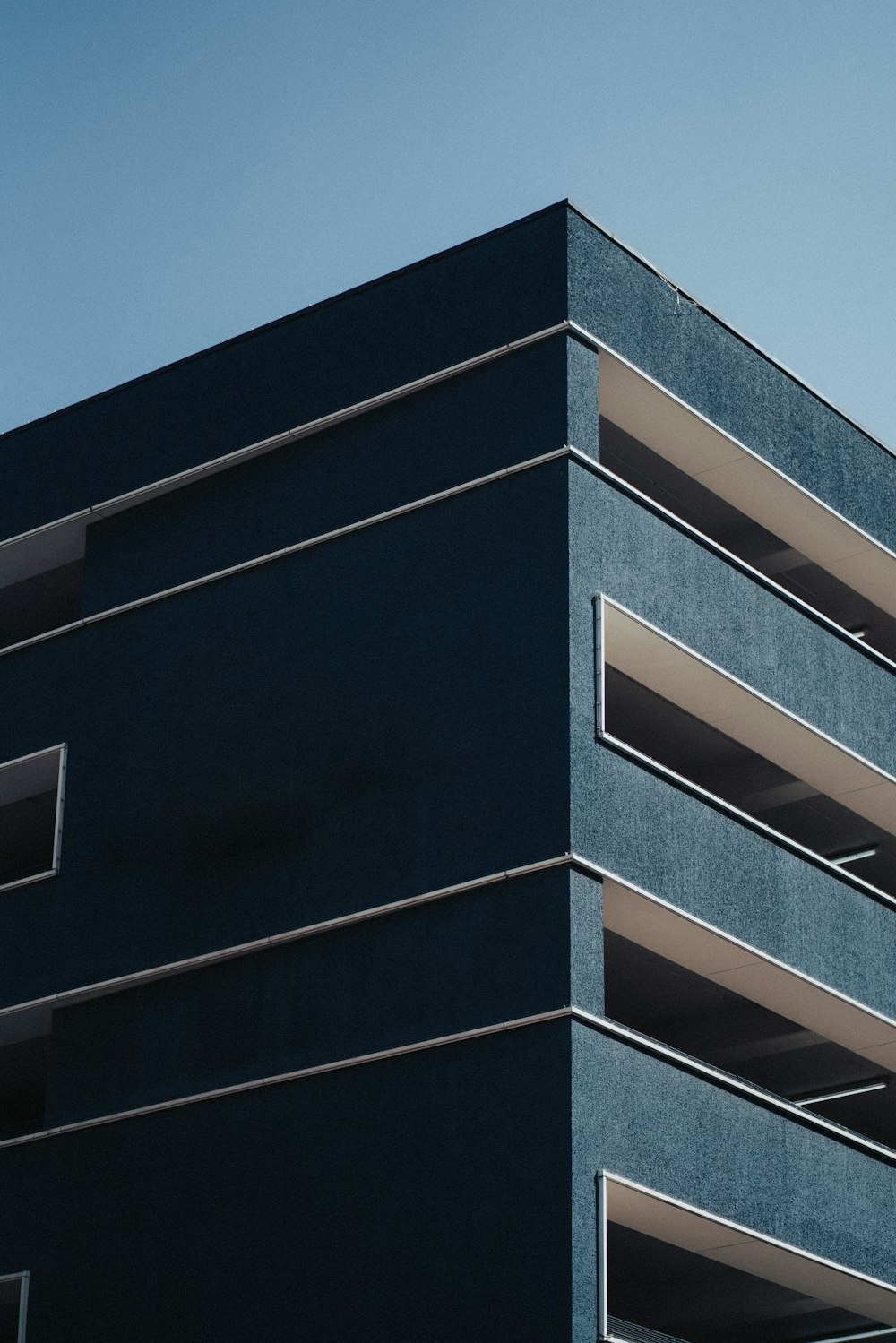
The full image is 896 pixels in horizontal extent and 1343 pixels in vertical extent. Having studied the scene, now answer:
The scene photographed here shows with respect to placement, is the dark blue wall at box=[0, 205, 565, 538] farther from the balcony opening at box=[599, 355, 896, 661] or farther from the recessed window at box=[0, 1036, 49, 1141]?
the recessed window at box=[0, 1036, 49, 1141]

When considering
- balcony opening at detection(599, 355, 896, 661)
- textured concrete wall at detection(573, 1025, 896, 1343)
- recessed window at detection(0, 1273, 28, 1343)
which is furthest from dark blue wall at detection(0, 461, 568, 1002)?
recessed window at detection(0, 1273, 28, 1343)

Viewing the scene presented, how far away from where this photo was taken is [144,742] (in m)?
25.2

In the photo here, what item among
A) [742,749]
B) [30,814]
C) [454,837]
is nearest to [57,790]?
[30,814]

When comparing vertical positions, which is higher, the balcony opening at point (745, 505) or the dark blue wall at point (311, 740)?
the balcony opening at point (745, 505)

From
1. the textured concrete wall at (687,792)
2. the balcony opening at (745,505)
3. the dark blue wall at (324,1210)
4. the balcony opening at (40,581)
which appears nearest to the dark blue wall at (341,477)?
the balcony opening at (40,581)

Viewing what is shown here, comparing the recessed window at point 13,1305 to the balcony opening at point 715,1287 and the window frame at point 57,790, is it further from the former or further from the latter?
the balcony opening at point 715,1287

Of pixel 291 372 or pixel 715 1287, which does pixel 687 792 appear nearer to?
pixel 715 1287

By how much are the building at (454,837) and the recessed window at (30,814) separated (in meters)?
0.08

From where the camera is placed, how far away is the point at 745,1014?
26.0m

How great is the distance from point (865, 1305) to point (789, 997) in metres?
3.36

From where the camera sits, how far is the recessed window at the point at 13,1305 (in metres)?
22.7

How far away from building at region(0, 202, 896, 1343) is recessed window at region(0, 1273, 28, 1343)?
0.08 meters

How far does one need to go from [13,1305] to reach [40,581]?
9467 mm

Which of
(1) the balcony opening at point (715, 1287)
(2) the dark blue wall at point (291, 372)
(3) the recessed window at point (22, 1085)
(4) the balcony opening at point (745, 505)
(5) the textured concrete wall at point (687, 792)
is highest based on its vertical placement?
(2) the dark blue wall at point (291, 372)
